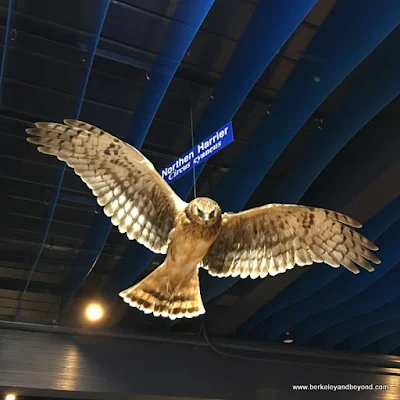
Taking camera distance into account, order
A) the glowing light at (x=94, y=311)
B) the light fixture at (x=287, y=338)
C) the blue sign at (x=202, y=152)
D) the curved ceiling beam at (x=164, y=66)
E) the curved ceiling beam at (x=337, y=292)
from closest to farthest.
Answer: the blue sign at (x=202, y=152) < the curved ceiling beam at (x=164, y=66) < the curved ceiling beam at (x=337, y=292) < the glowing light at (x=94, y=311) < the light fixture at (x=287, y=338)

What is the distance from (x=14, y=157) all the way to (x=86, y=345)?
1913 millimetres

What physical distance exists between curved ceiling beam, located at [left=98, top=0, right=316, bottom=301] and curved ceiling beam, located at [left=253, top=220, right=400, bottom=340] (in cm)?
150

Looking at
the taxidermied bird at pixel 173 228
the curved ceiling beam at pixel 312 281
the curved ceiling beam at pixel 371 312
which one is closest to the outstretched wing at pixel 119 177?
the taxidermied bird at pixel 173 228

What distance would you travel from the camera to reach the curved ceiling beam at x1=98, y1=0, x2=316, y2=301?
1954 mm

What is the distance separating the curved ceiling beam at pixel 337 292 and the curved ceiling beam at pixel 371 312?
154 mm

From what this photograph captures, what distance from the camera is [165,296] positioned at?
201 cm

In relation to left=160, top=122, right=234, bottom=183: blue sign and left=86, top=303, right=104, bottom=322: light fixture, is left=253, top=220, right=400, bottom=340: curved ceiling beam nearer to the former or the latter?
left=86, top=303, right=104, bottom=322: light fixture

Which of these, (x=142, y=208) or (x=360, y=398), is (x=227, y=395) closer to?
(x=360, y=398)

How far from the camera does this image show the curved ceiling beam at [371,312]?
12.9 feet

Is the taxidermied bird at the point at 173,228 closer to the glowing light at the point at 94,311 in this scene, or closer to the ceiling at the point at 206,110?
the ceiling at the point at 206,110

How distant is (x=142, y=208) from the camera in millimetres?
2021

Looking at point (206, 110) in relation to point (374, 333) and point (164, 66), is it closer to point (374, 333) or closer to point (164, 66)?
point (164, 66)

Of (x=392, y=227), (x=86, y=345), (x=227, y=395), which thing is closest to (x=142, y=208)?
(x=392, y=227)

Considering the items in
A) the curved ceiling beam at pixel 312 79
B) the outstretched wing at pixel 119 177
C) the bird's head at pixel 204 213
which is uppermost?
the curved ceiling beam at pixel 312 79
